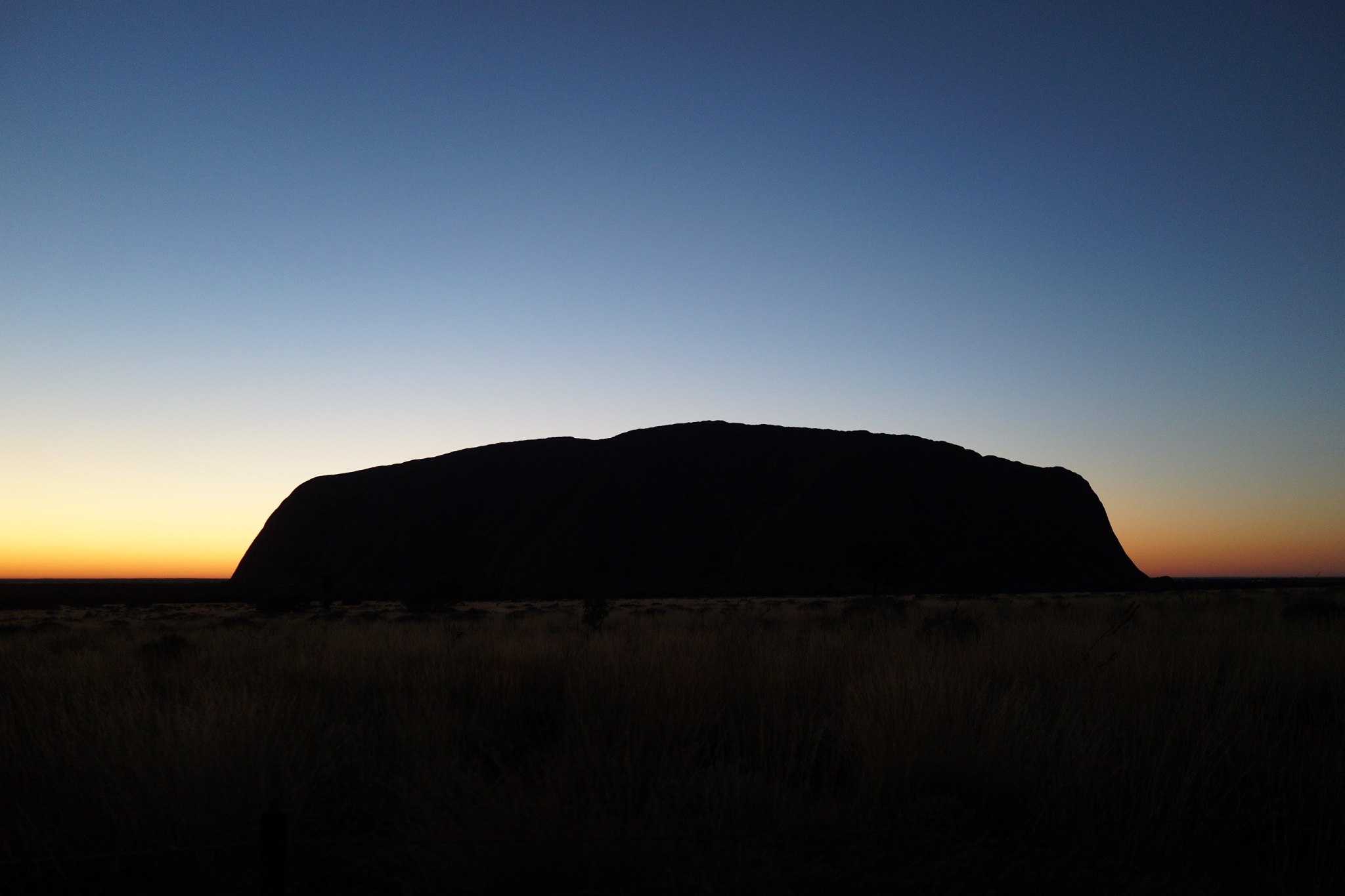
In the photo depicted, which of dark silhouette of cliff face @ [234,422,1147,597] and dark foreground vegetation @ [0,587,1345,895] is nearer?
dark foreground vegetation @ [0,587,1345,895]

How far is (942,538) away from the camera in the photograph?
3317 inches

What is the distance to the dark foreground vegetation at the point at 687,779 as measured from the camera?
10.2ft

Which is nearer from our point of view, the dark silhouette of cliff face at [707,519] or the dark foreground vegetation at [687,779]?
the dark foreground vegetation at [687,779]

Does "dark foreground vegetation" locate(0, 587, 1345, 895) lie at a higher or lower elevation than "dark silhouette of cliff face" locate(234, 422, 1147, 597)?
lower

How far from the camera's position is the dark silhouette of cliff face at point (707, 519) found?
80.7 metres

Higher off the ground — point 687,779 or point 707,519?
point 707,519

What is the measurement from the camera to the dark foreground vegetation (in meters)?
3.11

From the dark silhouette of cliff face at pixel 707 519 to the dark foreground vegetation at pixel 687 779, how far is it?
63176 mm

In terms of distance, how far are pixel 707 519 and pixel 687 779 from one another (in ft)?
277

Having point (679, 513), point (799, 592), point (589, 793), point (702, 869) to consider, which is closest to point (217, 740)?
point (589, 793)

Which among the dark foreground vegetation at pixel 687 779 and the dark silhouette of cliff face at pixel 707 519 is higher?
the dark silhouette of cliff face at pixel 707 519

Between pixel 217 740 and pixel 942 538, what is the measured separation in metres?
87.2

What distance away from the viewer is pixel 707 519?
88000 mm

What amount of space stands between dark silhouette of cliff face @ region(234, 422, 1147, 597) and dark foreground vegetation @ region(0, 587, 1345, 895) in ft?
207
